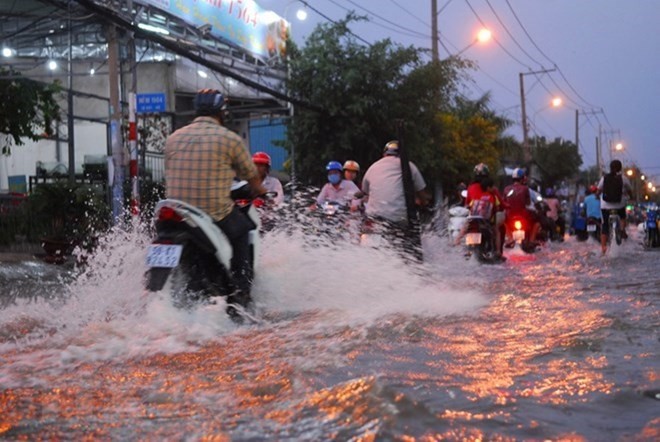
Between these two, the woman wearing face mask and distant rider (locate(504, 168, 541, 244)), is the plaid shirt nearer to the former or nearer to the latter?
the woman wearing face mask

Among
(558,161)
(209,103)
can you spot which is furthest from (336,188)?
(558,161)

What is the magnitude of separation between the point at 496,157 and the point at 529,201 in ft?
76.4

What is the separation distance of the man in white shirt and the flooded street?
1770mm

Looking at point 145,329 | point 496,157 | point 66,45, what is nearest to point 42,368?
point 145,329

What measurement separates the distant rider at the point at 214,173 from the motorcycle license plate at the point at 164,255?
46cm

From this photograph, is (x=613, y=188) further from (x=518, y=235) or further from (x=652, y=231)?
(x=652, y=231)

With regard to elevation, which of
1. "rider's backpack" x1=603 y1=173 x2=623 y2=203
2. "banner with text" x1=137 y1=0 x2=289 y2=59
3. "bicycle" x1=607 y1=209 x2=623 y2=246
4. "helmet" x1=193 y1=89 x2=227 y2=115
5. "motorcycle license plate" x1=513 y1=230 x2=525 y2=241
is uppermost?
"banner with text" x1=137 y1=0 x2=289 y2=59

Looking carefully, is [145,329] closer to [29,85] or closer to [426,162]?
[29,85]

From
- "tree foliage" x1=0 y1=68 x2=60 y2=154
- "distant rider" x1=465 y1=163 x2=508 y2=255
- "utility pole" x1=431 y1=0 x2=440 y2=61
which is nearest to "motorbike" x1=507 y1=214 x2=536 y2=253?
"distant rider" x1=465 y1=163 x2=508 y2=255

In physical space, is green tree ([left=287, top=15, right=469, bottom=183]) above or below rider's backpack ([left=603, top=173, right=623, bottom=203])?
above

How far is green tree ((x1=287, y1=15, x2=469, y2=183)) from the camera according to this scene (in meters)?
22.5

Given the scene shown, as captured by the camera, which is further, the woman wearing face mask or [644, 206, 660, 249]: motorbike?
[644, 206, 660, 249]: motorbike

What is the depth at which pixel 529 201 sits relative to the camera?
1511cm

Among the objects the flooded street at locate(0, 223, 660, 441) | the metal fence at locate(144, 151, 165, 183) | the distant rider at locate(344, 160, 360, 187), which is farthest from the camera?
the metal fence at locate(144, 151, 165, 183)
